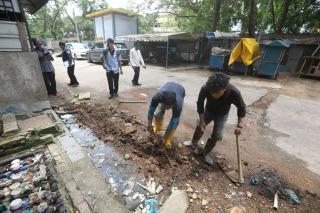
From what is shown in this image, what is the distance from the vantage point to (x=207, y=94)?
296 centimetres

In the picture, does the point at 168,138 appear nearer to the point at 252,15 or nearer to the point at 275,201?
the point at 275,201

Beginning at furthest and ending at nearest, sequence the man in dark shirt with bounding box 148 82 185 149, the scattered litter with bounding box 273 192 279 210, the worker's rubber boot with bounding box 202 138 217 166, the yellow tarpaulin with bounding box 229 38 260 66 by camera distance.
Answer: the yellow tarpaulin with bounding box 229 38 260 66
the worker's rubber boot with bounding box 202 138 217 166
the man in dark shirt with bounding box 148 82 185 149
the scattered litter with bounding box 273 192 279 210

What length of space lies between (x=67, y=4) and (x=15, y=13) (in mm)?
27234

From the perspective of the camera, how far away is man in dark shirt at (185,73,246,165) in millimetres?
2480

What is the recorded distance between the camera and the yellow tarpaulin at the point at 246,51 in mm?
9969

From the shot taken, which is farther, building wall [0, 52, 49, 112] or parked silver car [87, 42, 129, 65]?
parked silver car [87, 42, 129, 65]

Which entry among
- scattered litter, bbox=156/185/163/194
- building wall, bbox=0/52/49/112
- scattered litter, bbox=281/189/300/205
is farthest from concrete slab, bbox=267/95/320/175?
→ building wall, bbox=0/52/49/112

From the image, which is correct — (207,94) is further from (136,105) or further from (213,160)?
(136,105)

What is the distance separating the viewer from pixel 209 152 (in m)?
3.40

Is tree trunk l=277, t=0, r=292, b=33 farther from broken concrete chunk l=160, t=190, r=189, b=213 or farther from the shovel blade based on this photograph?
broken concrete chunk l=160, t=190, r=189, b=213

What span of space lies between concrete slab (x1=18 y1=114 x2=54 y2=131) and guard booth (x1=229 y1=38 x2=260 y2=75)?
9.67 meters

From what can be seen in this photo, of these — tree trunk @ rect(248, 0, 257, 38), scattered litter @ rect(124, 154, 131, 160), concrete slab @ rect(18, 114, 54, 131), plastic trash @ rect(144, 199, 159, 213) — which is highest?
tree trunk @ rect(248, 0, 257, 38)

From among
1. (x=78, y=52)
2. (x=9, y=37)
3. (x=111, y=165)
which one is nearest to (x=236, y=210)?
(x=111, y=165)

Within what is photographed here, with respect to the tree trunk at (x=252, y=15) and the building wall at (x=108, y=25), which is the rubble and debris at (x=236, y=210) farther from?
the building wall at (x=108, y=25)
